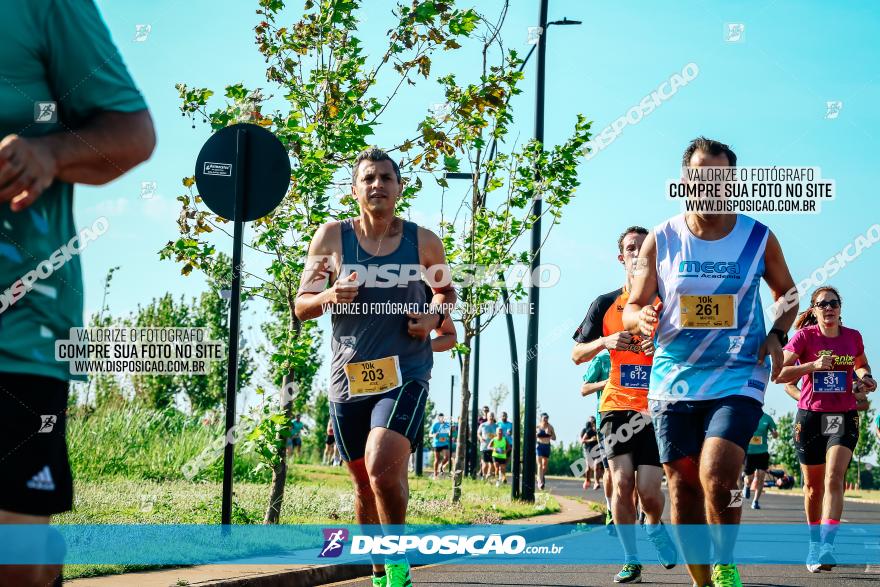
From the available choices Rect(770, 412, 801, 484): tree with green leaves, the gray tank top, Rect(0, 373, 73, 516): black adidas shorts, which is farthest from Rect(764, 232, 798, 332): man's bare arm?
Rect(770, 412, 801, 484): tree with green leaves

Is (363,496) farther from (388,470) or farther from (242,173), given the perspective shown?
(242,173)

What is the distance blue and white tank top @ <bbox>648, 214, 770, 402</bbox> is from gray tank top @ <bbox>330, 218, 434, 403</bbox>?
4.07 ft

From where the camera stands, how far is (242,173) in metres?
8.10

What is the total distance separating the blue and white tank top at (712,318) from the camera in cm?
542

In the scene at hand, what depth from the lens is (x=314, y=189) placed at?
32.3 feet

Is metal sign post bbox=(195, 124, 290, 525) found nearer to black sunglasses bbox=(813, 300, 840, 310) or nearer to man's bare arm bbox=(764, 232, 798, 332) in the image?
man's bare arm bbox=(764, 232, 798, 332)

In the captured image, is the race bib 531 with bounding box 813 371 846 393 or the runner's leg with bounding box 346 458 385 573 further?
the race bib 531 with bounding box 813 371 846 393

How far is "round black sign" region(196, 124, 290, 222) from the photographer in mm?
8109

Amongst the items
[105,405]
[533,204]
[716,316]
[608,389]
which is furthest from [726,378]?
[105,405]

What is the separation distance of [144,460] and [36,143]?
1418 centimetres

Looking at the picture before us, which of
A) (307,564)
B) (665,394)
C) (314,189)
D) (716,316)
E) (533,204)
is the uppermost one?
(533,204)

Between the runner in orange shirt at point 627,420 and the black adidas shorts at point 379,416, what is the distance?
2.35m

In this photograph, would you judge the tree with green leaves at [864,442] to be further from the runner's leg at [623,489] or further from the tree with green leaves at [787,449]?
the runner's leg at [623,489]

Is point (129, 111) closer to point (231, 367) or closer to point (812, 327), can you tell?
point (231, 367)
